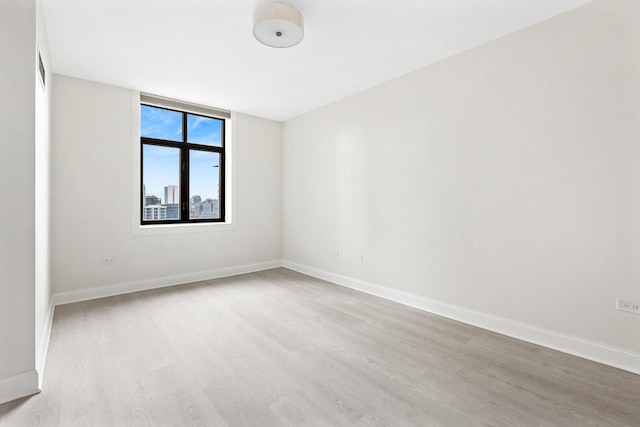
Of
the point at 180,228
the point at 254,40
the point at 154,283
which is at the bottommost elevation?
the point at 154,283

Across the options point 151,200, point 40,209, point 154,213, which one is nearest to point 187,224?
point 154,213

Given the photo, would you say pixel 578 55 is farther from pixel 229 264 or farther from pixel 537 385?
pixel 229 264

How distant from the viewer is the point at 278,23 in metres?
2.22

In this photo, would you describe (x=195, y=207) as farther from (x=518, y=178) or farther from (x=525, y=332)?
(x=525, y=332)

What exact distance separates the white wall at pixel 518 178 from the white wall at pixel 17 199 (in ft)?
10.3

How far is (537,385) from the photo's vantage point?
6.24ft

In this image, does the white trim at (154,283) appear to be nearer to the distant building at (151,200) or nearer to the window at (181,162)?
the window at (181,162)

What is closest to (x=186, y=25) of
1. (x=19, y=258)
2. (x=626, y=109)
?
(x=19, y=258)

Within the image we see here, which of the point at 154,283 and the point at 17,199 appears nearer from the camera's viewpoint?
the point at 17,199

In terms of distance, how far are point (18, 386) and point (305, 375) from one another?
171cm

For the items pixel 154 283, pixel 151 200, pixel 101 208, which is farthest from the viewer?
pixel 151 200

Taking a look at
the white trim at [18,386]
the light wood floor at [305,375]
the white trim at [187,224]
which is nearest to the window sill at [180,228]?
the white trim at [187,224]

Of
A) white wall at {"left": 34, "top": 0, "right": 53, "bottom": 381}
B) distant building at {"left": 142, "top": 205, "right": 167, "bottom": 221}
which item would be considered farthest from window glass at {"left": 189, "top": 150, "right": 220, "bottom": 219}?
white wall at {"left": 34, "top": 0, "right": 53, "bottom": 381}

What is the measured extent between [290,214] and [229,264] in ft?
4.27
